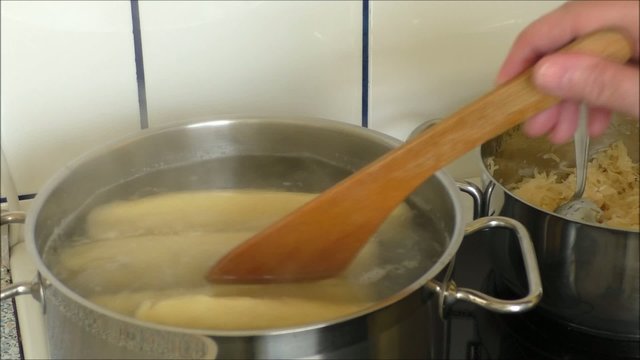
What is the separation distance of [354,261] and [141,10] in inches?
10.0

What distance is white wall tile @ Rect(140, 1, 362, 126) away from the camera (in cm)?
68

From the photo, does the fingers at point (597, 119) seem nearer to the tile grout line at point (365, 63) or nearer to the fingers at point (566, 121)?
the fingers at point (566, 121)

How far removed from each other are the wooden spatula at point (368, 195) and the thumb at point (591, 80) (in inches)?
0.6

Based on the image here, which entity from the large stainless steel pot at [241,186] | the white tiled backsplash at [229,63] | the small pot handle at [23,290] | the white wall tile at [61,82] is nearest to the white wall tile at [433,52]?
the white tiled backsplash at [229,63]

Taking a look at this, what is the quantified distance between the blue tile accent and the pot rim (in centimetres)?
9

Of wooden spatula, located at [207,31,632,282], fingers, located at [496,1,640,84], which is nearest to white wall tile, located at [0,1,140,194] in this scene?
wooden spatula, located at [207,31,632,282]

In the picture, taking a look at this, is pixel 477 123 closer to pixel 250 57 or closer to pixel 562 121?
pixel 562 121

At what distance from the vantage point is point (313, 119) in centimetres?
68

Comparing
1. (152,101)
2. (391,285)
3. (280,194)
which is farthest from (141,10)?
(391,285)

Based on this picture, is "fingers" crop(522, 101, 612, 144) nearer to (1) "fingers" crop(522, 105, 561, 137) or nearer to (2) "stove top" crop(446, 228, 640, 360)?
(1) "fingers" crop(522, 105, 561, 137)

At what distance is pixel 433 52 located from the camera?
2.51ft

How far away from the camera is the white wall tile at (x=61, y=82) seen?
651mm

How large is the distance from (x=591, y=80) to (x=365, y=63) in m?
0.26

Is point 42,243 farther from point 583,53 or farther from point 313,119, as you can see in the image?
point 583,53
